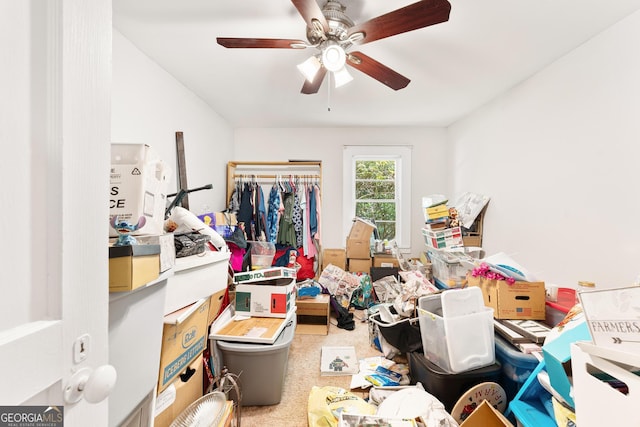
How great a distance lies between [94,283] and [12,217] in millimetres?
178

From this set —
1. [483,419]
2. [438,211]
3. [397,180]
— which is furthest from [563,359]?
[397,180]

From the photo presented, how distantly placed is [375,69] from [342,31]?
1.15 ft

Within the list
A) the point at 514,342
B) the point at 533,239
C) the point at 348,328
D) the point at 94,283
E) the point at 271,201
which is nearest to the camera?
the point at 94,283

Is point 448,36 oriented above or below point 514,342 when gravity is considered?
above

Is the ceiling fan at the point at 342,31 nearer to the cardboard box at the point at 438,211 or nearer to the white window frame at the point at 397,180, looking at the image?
the cardboard box at the point at 438,211

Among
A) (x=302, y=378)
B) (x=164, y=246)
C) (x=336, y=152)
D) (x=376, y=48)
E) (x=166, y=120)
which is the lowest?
(x=302, y=378)

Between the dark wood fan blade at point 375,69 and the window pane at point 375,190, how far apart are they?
2198mm

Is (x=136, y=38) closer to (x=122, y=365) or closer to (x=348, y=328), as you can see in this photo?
(x=122, y=365)

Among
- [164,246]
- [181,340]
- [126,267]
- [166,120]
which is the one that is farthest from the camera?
[166,120]

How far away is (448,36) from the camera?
5.71 feet

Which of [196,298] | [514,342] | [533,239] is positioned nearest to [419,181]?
[533,239]

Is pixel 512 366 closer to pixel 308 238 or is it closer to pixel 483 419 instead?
pixel 483 419

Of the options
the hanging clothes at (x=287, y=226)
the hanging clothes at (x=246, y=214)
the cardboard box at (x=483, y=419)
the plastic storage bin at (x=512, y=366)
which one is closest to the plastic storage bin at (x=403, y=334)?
the plastic storage bin at (x=512, y=366)

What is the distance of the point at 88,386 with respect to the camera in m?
0.42
